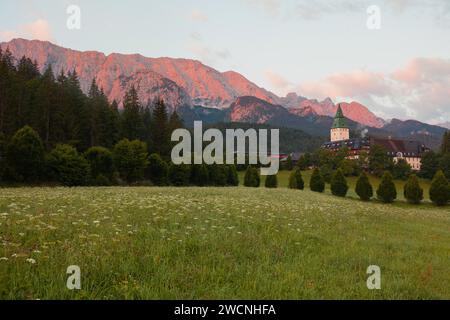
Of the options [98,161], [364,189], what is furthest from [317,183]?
[98,161]

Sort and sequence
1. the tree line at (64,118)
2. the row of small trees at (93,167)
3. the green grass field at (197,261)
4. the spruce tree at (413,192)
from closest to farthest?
the green grass field at (197,261), the row of small trees at (93,167), the spruce tree at (413,192), the tree line at (64,118)

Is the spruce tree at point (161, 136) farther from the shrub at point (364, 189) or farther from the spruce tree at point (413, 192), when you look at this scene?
the spruce tree at point (413, 192)

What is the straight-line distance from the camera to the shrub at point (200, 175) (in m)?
84.1

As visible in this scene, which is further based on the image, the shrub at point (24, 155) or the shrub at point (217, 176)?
the shrub at point (217, 176)

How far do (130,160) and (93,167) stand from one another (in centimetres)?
820

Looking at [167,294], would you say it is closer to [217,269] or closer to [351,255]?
[217,269]

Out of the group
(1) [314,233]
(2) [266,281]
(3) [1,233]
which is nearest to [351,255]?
(1) [314,233]

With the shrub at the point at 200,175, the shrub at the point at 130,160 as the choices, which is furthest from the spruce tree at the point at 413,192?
the shrub at the point at 130,160

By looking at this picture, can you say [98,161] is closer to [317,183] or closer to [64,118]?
[64,118]

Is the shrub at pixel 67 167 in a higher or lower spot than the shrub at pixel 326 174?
higher

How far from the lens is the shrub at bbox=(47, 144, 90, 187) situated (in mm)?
55000

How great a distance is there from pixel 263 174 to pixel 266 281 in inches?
4973

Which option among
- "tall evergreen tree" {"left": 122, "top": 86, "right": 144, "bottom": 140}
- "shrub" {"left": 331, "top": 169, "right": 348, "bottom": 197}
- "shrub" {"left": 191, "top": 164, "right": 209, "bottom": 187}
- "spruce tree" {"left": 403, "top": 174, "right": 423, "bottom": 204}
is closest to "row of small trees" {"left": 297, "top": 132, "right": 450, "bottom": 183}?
"shrub" {"left": 331, "top": 169, "right": 348, "bottom": 197}

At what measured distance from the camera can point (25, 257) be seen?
8383 millimetres
